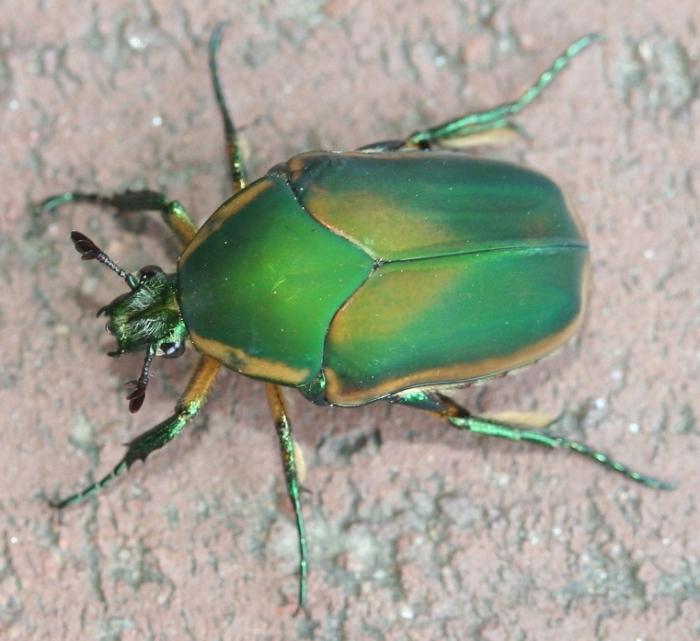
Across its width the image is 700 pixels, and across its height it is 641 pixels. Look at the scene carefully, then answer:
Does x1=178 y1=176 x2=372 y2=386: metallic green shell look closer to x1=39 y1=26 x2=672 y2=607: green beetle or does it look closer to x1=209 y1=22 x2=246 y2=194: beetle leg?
x1=39 y1=26 x2=672 y2=607: green beetle

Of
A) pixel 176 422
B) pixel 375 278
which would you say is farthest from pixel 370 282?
pixel 176 422

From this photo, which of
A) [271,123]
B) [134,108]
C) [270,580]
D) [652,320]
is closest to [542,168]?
[652,320]

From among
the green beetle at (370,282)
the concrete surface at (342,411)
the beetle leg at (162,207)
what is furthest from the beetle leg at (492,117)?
the beetle leg at (162,207)

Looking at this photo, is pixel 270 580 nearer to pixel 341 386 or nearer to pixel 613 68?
pixel 341 386

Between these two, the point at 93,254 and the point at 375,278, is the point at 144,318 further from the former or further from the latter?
the point at 375,278

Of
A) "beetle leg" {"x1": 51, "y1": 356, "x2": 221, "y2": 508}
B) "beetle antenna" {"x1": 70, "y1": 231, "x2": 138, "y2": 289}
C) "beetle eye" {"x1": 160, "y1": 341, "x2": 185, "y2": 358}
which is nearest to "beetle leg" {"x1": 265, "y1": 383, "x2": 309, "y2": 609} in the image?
"beetle leg" {"x1": 51, "y1": 356, "x2": 221, "y2": 508}
